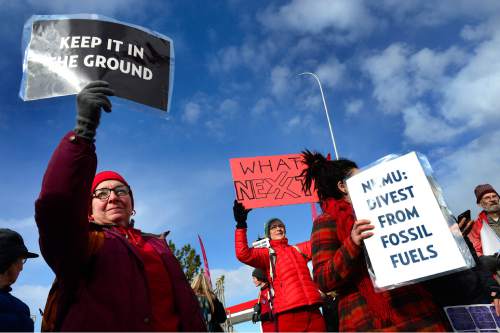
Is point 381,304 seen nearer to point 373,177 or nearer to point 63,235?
point 373,177

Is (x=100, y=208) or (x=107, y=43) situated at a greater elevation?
(x=107, y=43)

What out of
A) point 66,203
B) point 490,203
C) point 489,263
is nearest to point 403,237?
point 489,263

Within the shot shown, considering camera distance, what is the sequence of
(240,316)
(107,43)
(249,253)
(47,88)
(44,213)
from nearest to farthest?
(44,213) < (47,88) < (107,43) < (249,253) < (240,316)

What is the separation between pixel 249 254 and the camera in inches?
199

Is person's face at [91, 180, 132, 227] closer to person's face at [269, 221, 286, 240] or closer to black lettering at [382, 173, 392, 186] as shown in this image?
black lettering at [382, 173, 392, 186]

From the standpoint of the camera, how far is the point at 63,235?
1401mm

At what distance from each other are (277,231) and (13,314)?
128 inches

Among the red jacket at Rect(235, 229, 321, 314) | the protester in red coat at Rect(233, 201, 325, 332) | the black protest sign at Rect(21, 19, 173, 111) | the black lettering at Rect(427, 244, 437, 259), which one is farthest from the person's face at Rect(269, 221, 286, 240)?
the black protest sign at Rect(21, 19, 173, 111)

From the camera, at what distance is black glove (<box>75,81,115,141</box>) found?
4.83 feet

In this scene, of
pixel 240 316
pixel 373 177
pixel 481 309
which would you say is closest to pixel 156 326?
pixel 373 177

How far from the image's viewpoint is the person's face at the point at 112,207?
214 cm

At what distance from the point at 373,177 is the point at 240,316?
2066 cm

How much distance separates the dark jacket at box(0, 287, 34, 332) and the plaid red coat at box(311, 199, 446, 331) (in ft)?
7.17

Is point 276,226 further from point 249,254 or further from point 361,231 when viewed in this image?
point 361,231
